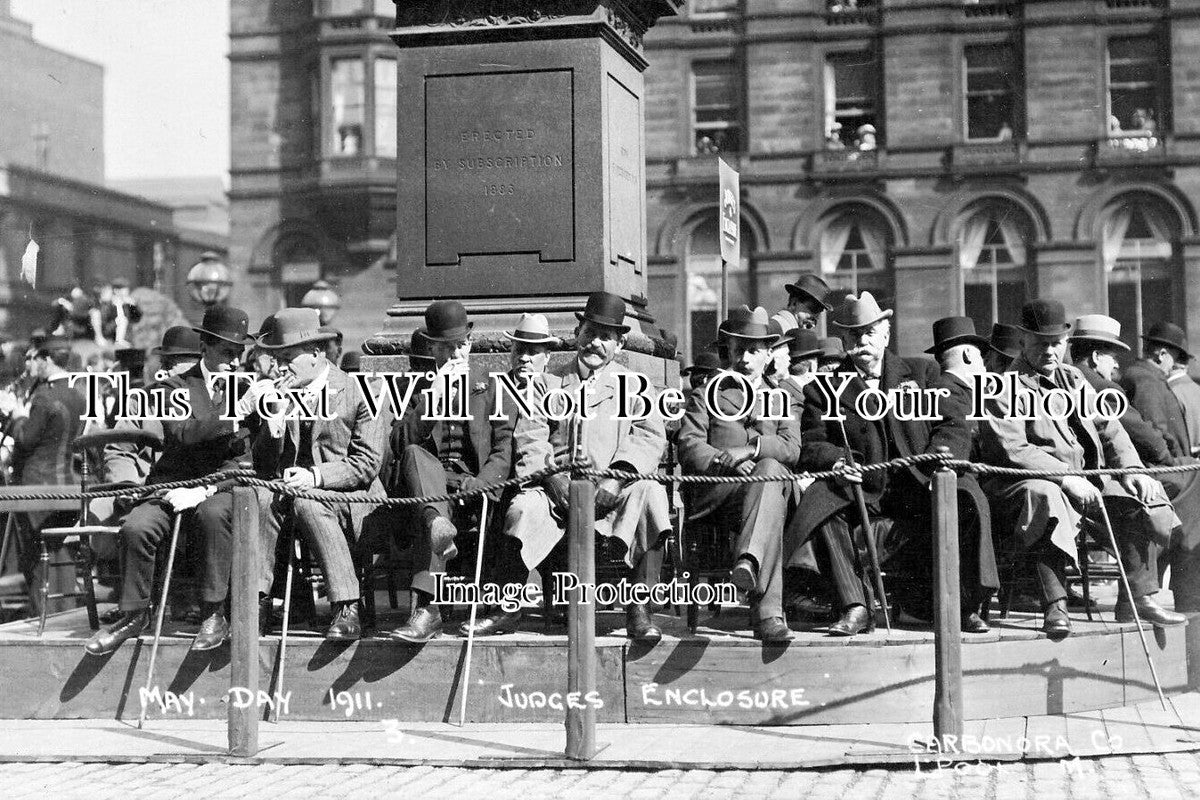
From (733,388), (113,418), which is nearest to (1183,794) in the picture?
(733,388)

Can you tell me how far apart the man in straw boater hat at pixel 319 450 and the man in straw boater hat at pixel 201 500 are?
26cm

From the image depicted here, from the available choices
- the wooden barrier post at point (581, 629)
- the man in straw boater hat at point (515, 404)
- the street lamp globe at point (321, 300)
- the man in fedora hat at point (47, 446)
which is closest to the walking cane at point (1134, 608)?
the wooden barrier post at point (581, 629)

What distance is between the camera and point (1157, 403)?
10867 millimetres

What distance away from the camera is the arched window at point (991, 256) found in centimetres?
3569

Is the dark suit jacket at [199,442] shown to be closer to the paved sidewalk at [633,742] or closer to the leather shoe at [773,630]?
the paved sidewalk at [633,742]

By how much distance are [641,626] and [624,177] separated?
136 inches

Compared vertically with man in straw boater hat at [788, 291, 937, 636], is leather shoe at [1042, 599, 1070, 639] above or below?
below

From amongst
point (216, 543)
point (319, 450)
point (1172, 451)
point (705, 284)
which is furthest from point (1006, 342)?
point (705, 284)

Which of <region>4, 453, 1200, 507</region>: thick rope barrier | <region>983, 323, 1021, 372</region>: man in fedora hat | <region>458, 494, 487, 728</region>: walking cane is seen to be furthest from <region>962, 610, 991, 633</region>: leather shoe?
<region>983, 323, 1021, 372</region>: man in fedora hat

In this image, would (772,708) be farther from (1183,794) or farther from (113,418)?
(113,418)

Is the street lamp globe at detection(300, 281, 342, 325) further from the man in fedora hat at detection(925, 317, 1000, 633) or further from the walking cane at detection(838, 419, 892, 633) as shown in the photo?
the walking cane at detection(838, 419, 892, 633)

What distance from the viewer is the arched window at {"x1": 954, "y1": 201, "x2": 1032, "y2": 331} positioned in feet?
117

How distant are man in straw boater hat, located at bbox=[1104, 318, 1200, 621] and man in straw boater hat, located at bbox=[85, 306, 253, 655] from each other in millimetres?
5132

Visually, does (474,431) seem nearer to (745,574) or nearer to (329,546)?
(329,546)
